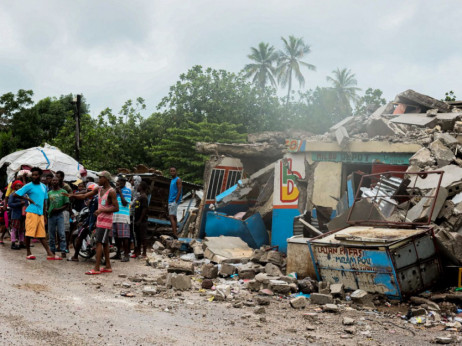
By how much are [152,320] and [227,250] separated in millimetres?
5101

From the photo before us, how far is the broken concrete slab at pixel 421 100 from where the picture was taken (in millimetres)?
13625

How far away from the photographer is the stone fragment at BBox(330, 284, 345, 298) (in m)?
6.75

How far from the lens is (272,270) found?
27.1 feet

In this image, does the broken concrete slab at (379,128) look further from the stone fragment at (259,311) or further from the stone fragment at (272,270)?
the stone fragment at (259,311)

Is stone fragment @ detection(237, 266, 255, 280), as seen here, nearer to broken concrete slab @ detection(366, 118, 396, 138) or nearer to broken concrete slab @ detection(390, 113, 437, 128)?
broken concrete slab @ detection(366, 118, 396, 138)

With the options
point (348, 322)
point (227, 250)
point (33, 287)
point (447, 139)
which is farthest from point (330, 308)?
point (447, 139)

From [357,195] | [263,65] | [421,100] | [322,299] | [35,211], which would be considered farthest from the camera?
[263,65]

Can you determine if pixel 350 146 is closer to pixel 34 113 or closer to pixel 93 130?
pixel 93 130

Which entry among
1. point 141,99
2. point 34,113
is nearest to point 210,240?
point 141,99

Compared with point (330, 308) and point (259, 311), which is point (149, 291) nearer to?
point (259, 311)

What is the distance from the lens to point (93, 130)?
28797mm

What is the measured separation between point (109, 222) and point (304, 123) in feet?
75.8

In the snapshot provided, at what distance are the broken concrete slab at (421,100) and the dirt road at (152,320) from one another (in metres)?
9.26

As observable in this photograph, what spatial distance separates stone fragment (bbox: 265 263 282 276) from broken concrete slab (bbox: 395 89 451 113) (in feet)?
25.7
